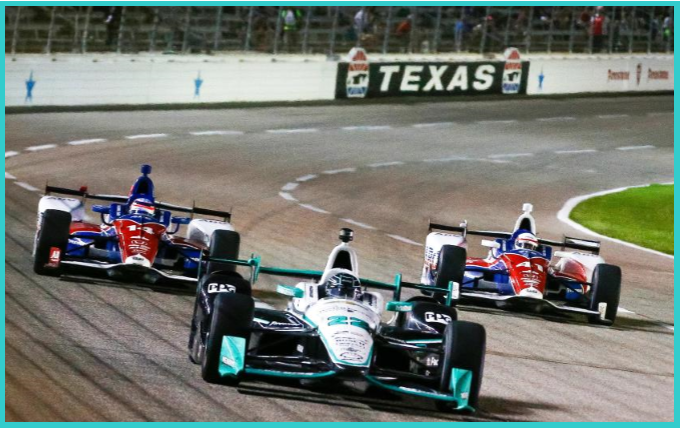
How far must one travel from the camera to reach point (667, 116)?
40.0m

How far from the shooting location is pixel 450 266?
593 inches

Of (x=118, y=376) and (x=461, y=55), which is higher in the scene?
(x=461, y=55)

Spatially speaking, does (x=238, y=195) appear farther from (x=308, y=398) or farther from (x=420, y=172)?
(x=308, y=398)

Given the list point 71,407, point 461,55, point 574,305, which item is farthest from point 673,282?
point 461,55

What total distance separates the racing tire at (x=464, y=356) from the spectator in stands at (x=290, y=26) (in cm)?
2618

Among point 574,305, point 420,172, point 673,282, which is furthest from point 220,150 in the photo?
point 574,305

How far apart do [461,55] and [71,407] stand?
30777 mm

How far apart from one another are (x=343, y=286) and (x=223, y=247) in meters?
3.74

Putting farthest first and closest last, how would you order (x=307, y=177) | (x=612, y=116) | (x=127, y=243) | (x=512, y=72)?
(x=512, y=72)
(x=612, y=116)
(x=307, y=177)
(x=127, y=243)

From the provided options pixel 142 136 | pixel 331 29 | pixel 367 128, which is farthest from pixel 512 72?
pixel 142 136

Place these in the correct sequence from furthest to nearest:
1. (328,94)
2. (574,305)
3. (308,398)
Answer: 1. (328,94)
2. (574,305)
3. (308,398)

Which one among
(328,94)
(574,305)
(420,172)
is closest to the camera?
(574,305)

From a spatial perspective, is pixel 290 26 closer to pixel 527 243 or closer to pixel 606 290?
pixel 527 243

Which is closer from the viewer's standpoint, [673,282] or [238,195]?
[673,282]
